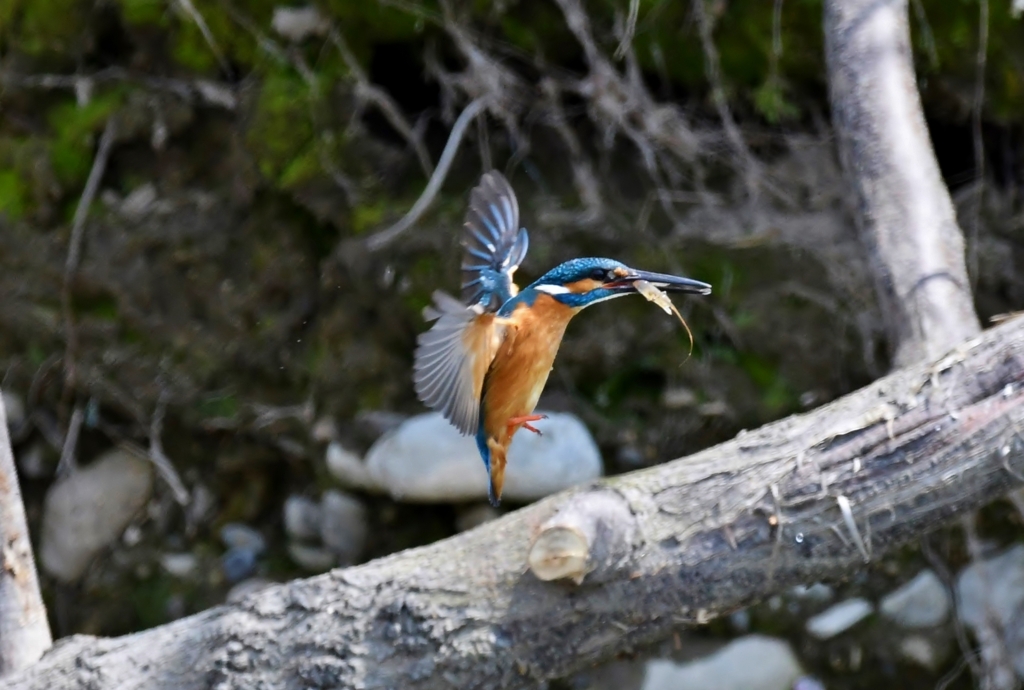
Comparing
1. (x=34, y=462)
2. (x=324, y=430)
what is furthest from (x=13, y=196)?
(x=324, y=430)

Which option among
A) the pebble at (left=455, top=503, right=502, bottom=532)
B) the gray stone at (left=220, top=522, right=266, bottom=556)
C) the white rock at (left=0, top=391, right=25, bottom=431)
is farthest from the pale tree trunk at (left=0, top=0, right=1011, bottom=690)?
the white rock at (left=0, top=391, right=25, bottom=431)

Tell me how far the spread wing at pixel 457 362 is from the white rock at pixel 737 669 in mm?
1363

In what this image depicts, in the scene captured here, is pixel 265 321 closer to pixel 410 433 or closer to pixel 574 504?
pixel 410 433

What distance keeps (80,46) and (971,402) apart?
6.83 ft

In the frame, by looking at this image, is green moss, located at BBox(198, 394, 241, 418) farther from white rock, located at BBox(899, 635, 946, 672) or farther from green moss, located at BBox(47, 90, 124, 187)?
white rock, located at BBox(899, 635, 946, 672)

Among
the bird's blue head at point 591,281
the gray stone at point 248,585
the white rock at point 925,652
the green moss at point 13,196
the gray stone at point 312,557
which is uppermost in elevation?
the bird's blue head at point 591,281

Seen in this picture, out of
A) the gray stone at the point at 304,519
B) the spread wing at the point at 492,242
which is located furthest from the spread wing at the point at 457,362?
the gray stone at the point at 304,519

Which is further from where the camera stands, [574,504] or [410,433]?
[410,433]

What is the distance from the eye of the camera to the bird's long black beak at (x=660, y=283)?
999 millimetres

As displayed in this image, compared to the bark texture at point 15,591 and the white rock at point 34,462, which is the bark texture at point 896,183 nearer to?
the bark texture at point 15,591

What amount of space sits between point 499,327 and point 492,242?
7.3 inches

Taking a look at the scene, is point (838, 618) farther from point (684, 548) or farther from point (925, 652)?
point (684, 548)

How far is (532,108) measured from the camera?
91.9 inches

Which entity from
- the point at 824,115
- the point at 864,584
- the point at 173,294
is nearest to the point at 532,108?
the point at 824,115
